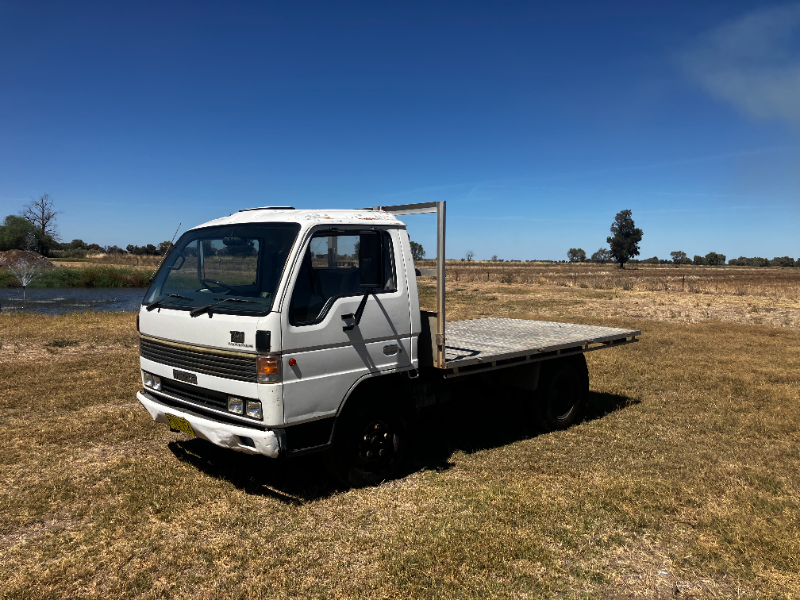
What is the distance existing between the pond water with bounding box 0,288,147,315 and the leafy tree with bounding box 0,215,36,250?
40493mm

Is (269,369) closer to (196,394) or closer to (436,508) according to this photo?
(196,394)

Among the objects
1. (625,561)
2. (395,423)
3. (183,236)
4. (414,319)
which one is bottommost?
(625,561)

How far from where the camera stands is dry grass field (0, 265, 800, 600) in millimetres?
3602

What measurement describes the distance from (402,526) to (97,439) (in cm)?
401

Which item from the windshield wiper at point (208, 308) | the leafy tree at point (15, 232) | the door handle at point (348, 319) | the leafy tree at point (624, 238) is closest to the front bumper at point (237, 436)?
the windshield wiper at point (208, 308)

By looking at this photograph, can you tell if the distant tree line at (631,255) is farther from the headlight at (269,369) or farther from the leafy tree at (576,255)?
the headlight at (269,369)

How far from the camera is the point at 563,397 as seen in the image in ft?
23.2

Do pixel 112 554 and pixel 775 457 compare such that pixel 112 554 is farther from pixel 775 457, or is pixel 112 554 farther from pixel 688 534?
pixel 775 457

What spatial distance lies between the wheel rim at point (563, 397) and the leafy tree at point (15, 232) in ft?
245

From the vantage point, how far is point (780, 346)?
12875mm

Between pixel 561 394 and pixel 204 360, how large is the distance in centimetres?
457

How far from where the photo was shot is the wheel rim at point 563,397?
6.93 m

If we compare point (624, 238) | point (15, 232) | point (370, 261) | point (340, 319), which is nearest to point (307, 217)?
point (370, 261)

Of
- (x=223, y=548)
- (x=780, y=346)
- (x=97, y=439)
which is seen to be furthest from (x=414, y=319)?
(x=780, y=346)
